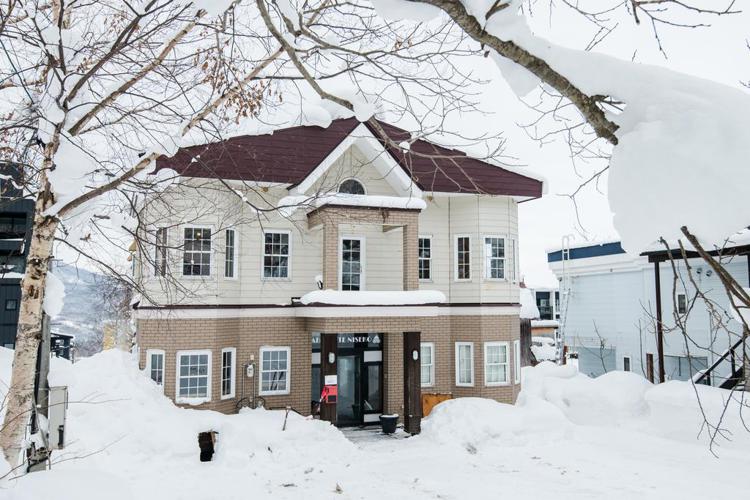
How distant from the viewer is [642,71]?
2.96m

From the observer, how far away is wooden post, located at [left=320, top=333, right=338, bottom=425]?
15117 millimetres

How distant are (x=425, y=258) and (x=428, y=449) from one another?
635 cm

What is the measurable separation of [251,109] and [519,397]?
14.6 metres

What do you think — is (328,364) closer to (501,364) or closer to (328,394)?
(328,394)

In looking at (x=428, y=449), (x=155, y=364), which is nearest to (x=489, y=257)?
(x=428, y=449)

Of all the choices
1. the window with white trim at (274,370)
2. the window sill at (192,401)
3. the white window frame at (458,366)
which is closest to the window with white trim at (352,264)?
the window with white trim at (274,370)

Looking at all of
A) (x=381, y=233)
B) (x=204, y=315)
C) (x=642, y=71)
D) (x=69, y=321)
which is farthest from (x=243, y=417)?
(x=69, y=321)

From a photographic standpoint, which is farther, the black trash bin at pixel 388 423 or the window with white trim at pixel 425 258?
the window with white trim at pixel 425 258

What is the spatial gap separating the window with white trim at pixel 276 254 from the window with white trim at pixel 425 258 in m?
4.33

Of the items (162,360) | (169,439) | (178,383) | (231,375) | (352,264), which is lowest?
(169,439)

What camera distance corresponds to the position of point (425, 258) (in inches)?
721

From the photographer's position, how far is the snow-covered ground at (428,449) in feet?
34.3

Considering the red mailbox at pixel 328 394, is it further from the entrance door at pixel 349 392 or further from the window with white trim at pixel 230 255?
the window with white trim at pixel 230 255

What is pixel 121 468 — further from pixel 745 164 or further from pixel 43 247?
pixel 745 164
